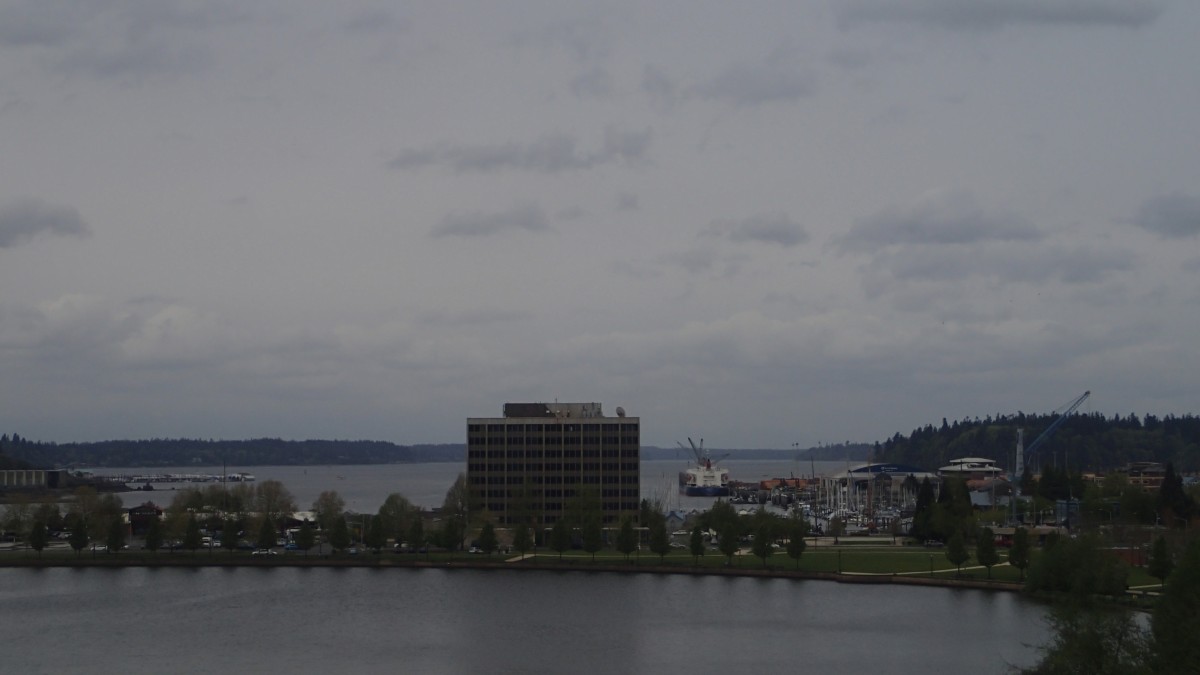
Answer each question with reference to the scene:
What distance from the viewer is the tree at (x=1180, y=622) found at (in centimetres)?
2627

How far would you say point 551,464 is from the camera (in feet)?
262

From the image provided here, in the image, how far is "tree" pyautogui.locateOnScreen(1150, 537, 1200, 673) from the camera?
2627 cm

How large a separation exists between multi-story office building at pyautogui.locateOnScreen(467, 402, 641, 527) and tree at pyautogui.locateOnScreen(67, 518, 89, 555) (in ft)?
68.9

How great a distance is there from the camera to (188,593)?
54000mm

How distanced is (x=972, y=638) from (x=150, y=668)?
23648 mm

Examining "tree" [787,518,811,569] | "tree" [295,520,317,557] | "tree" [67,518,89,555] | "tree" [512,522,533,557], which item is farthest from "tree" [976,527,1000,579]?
"tree" [67,518,89,555]

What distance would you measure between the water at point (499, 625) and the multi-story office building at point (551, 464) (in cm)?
1833

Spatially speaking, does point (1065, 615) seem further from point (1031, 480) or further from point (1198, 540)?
point (1031, 480)

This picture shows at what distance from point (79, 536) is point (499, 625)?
30.9 metres

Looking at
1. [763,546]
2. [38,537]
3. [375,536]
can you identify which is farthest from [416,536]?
[38,537]

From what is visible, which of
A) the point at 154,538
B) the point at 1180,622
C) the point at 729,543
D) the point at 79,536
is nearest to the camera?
the point at 1180,622

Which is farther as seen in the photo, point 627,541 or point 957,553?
point 627,541

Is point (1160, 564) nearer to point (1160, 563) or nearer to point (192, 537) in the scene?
point (1160, 563)

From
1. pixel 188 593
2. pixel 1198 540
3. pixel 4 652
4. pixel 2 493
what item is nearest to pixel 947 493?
pixel 188 593
